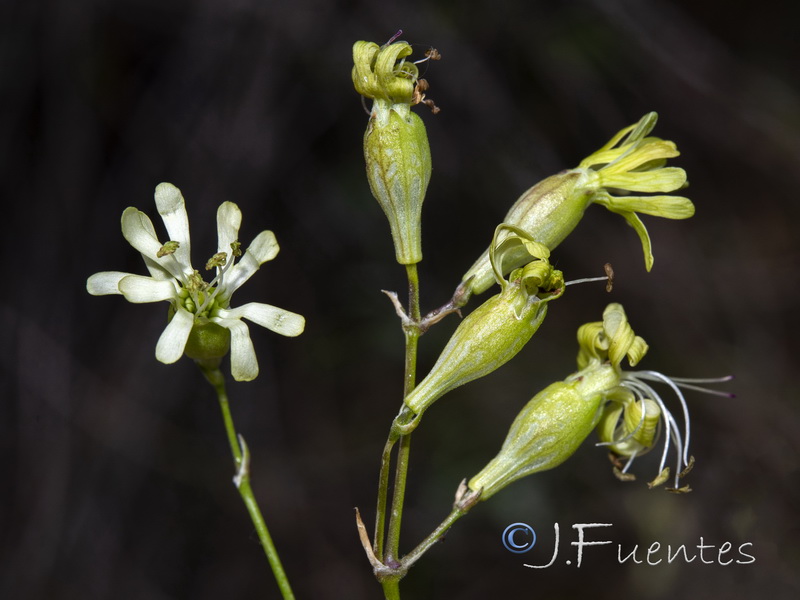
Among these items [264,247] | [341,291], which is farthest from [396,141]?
[341,291]

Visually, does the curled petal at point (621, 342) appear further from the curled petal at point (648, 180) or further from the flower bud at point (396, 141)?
the flower bud at point (396, 141)

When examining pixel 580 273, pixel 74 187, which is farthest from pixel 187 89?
pixel 580 273

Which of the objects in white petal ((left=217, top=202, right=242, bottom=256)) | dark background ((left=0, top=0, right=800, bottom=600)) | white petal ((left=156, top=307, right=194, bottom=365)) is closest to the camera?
white petal ((left=156, top=307, right=194, bottom=365))

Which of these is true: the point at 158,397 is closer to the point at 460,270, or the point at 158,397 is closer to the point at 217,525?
the point at 217,525

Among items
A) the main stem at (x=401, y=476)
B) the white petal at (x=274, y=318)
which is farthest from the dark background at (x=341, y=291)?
the main stem at (x=401, y=476)

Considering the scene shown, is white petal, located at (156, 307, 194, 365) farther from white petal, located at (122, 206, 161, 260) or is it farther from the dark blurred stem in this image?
the dark blurred stem

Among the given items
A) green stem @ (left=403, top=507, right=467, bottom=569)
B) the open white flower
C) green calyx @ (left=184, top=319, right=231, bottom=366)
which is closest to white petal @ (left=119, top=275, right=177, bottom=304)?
the open white flower

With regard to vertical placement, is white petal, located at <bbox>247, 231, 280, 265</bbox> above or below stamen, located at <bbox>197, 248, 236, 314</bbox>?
above
